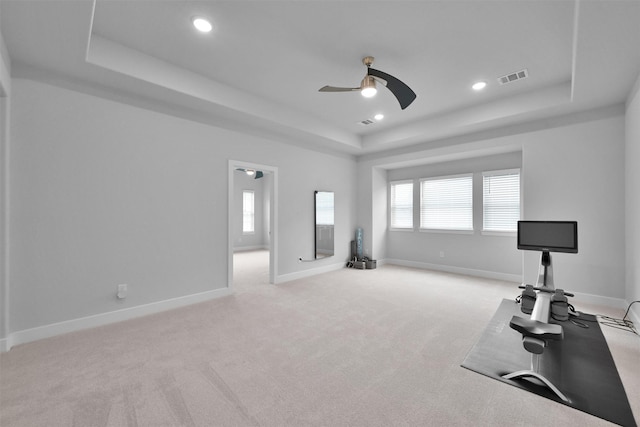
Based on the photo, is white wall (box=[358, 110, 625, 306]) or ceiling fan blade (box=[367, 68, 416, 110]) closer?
ceiling fan blade (box=[367, 68, 416, 110])

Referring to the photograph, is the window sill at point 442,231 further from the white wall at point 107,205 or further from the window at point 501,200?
the white wall at point 107,205

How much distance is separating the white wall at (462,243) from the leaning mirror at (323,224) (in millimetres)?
1789

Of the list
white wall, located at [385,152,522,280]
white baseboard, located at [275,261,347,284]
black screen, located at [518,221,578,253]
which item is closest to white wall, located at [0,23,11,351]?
white baseboard, located at [275,261,347,284]

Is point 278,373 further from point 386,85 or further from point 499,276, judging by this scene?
point 499,276

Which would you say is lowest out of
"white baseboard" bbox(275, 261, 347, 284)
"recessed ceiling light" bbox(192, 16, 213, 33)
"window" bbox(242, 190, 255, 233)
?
"white baseboard" bbox(275, 261, 347, 284)

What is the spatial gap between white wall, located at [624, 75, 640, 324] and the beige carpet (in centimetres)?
48

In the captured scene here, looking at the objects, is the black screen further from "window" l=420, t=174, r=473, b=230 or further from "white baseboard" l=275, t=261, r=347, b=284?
"white baseboard" l=275, t=261, r=347, b=284

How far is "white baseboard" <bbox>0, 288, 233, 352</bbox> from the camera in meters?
2.71

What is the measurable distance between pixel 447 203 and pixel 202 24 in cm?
540

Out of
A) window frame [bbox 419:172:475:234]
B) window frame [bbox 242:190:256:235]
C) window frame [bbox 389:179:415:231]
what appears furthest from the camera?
window frame [bbox 242:190:256:235]

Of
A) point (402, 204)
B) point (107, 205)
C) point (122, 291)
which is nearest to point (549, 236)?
point (402, 204)

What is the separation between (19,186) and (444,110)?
5.65 metres

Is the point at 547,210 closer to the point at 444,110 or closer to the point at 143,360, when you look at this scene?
the point at 444,110

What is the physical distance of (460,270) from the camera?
5.80m
